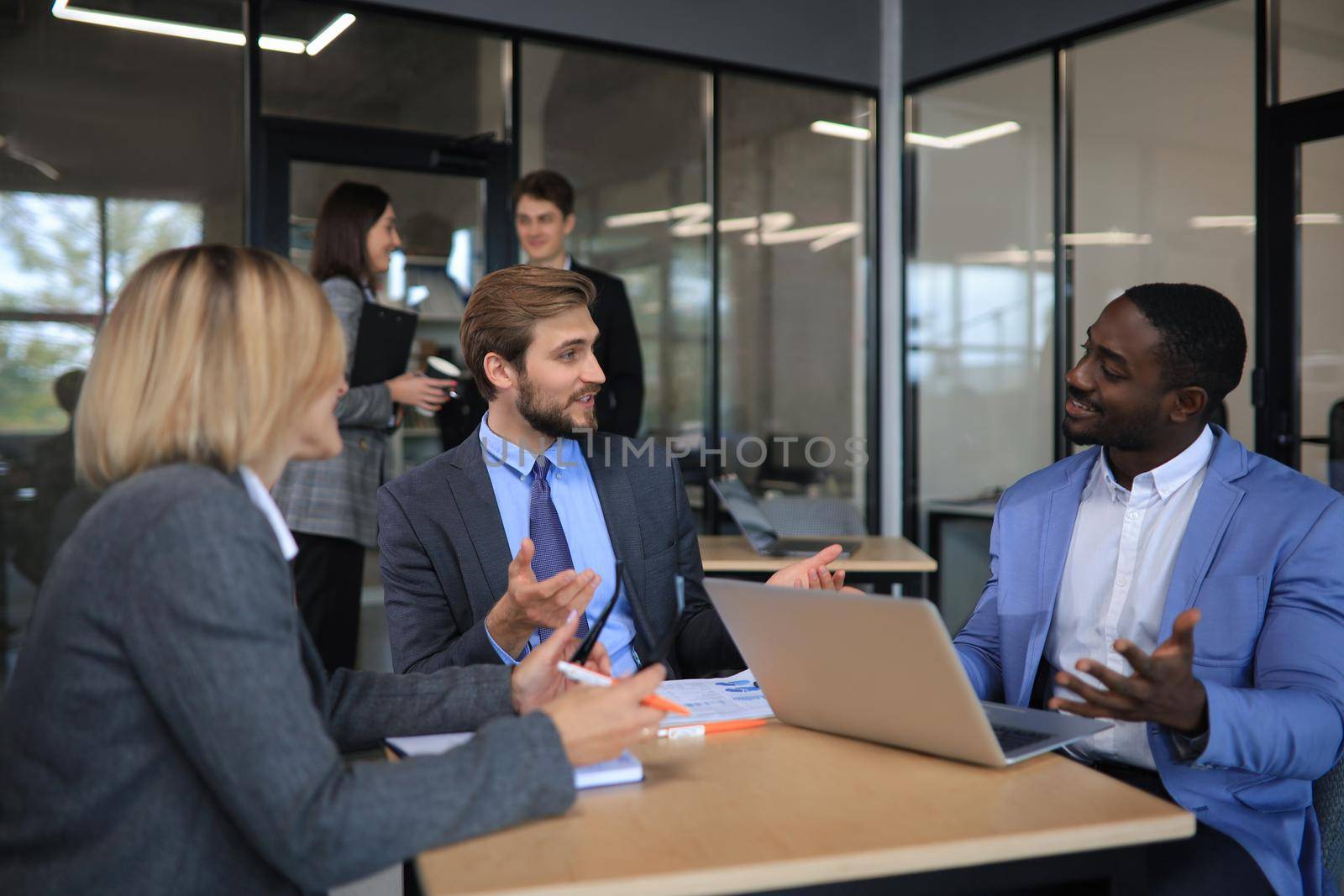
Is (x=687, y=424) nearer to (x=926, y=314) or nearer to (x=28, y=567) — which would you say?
(x=926, y=314)

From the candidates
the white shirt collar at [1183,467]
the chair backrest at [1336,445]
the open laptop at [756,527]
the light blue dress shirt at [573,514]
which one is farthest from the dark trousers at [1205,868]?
the chair backrest at [1336,445]

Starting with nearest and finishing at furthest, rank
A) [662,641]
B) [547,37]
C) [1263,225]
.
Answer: [662,641], [1263,225], [547,37]

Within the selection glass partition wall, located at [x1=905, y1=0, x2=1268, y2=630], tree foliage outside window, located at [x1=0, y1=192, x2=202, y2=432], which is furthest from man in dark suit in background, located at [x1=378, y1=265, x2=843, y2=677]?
glass partition wall, located at [x1=905, y1=0, x2=1268, y2=630]

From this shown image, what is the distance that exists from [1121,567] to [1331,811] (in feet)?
1.57

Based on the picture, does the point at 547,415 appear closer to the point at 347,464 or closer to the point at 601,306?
the point at 347,464

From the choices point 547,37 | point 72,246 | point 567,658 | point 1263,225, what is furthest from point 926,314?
point 567,658

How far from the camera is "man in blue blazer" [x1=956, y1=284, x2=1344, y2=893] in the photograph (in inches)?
60.1

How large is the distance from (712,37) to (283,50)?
2.15 meters

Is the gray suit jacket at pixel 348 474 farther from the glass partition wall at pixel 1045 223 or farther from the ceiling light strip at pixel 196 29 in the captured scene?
the glass partition wall at pixel 1045 223

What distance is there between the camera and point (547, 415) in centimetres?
243

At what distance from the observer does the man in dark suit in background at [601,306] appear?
13.8 ft

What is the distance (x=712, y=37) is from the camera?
5891mm

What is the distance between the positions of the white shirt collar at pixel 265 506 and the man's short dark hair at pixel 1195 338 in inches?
58.5

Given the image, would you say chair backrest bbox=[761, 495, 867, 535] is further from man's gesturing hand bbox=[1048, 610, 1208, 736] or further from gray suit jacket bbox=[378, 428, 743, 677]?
man's gesturing hand bbox=[1048, 610, 1208, 736]
